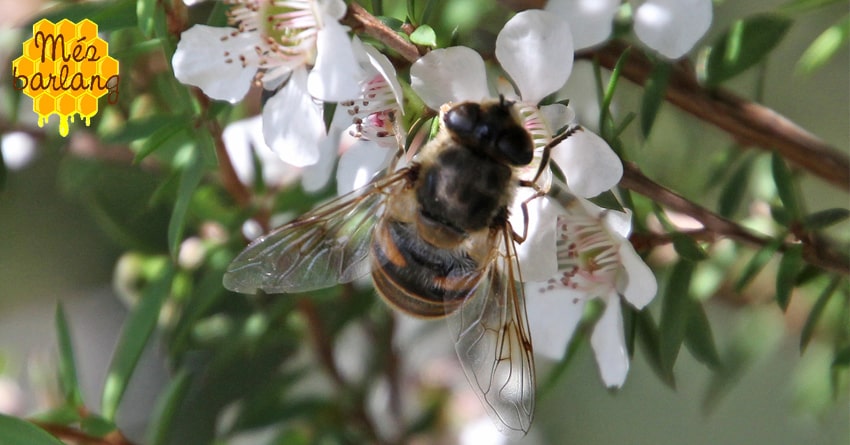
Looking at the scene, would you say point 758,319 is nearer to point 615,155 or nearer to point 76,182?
point 615,155

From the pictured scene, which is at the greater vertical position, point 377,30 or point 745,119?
point 377,30

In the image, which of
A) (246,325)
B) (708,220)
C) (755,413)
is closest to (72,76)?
(246,325)

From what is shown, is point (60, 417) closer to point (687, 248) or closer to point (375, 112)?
point (375, 112)

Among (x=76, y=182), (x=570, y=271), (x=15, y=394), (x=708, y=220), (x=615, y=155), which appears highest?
(x=615, y=155)

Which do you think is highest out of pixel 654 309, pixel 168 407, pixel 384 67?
pixel 384 67

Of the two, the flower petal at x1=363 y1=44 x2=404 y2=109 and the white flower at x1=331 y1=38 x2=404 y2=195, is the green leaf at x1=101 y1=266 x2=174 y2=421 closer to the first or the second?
the white flower at x1=331 y1=38 x2=404 y2=195

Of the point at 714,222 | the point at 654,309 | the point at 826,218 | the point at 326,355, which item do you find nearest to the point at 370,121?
the point at 714,222
